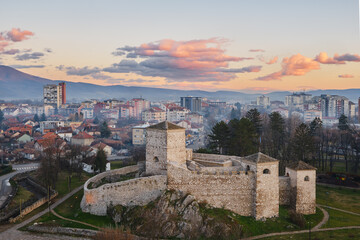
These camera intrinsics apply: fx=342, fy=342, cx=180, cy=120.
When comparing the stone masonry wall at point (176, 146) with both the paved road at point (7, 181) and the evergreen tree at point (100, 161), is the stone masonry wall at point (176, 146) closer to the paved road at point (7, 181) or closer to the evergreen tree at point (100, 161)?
the evergreen tree at point (100, 161)

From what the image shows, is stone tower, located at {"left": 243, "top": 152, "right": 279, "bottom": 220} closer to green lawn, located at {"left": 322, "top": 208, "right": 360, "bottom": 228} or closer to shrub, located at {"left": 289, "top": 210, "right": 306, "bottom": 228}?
shrub, located at {"left": 289, "top": 210, "right": 306, "bottom": 228}

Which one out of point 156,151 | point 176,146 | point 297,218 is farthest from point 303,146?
point 156,151

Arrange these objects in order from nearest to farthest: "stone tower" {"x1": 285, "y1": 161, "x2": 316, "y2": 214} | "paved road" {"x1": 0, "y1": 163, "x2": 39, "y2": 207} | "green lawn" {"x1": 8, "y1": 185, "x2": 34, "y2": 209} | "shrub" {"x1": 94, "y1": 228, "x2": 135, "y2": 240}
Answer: "shrub" {"x1": 94, "y1": 228, "x2": 135, "y2": 240}
"stone tower" {"x1": 285, "y1": 161, "x2": 316, "y2": 214}
"green lawn" {"x1": 8, "y1": 185, "x2": 34, "y2": 209}
"paved road" {"x1": 0, "y1": 163, "x2": 39, "y2": 207}

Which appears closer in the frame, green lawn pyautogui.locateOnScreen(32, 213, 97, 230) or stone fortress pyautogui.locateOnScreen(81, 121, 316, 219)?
green lawn pyautogui.locateOnScreen(32, 213, 97, 230)

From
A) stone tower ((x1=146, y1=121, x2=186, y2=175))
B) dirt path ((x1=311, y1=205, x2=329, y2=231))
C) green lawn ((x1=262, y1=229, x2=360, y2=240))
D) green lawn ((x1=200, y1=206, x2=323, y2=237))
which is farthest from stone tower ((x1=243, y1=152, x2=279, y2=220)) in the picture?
stone tower ((x1=146, y1=121, x2=186, y2=175))

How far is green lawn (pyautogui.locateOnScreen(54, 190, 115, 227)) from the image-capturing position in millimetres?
27625

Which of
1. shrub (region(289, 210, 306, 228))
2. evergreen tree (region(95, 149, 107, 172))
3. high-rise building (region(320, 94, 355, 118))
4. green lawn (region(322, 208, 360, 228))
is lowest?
green lawn (region(322, 208, 360, 228))

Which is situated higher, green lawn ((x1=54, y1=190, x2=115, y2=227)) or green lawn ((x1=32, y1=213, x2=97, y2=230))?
green lawn ((x1=54, y1=190, x2=115, y2=227))

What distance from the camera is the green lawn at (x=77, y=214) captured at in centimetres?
2762

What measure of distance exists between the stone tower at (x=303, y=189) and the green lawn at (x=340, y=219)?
186cm

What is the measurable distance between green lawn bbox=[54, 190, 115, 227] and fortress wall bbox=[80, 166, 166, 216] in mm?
720

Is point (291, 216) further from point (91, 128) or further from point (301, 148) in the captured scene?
point (91, 128)

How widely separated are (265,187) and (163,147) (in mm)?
9244

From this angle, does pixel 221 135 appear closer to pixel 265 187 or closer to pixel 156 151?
pixel 156 151
